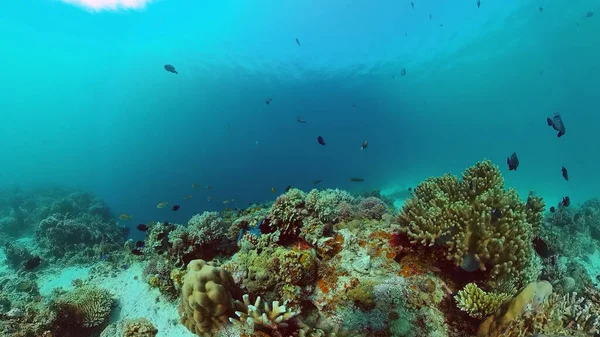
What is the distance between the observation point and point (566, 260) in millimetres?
10438

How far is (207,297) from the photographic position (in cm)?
383

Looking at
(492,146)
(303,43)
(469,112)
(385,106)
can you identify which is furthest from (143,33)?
(492,146)

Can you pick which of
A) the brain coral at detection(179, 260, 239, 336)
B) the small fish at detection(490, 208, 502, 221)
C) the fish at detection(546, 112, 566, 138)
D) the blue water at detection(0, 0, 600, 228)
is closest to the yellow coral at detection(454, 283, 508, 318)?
the small fish at detection(490, 208, 502, 221)

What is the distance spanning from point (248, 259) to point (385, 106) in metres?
92.2

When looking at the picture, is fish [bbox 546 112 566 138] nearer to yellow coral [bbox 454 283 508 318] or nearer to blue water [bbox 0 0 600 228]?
yellow coral [bbox 454 283 508 318]

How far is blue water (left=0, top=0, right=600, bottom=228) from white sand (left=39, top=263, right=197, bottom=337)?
1357 inches

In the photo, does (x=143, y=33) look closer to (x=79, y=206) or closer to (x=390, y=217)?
(x=79, y=206)

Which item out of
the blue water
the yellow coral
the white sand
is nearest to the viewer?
the yellow coral

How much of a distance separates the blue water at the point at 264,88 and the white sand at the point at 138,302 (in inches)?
1357

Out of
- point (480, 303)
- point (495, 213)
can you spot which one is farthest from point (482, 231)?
point (480, 303)

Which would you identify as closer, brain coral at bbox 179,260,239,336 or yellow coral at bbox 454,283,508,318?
brain coral at bbox 179,260,239,336

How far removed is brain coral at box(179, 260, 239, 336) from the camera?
3.82m

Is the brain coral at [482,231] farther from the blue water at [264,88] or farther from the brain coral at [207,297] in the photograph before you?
the blue water at [264,88]

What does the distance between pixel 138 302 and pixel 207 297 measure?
499 cm
